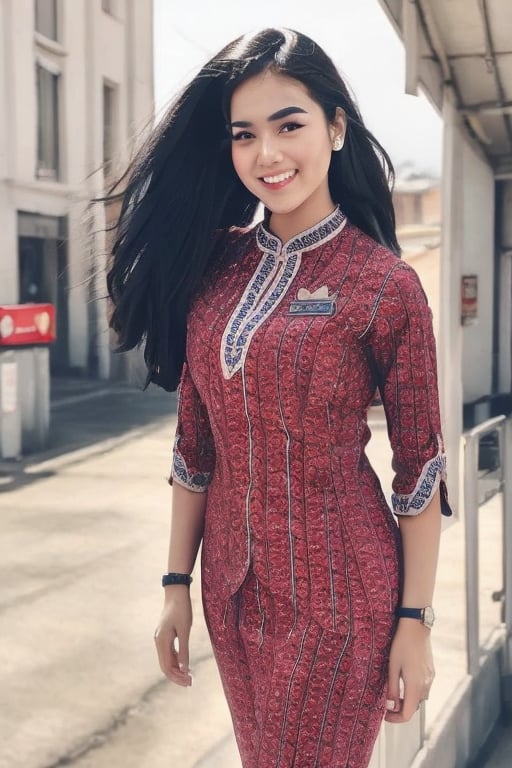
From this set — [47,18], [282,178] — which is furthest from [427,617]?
[47,18]

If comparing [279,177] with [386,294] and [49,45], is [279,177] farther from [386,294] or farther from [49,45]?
[49,45]

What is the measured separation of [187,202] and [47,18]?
12.7 m

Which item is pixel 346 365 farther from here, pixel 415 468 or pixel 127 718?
pixel 127 718

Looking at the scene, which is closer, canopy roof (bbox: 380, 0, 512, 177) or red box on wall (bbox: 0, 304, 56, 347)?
canopy roof (bbox: 380, 0, 512, 177)

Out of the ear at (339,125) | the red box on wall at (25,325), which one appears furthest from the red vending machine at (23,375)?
the ear at (339,125)

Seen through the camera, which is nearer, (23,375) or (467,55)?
(467,55)

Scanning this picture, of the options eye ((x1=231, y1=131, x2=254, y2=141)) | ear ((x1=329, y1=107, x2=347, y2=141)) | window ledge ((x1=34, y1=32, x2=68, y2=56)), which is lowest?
eye ((x1=231, y1=131, x2=254, y2=141))

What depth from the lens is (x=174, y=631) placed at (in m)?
1.60

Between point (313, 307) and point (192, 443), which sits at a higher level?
point (313, 307)

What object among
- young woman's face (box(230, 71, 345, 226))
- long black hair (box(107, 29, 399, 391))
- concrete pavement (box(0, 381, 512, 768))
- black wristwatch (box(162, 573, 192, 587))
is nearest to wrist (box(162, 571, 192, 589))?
black wristwatch (box(162, 573, 192, 587))

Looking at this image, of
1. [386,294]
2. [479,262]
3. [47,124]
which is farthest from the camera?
[47,124]

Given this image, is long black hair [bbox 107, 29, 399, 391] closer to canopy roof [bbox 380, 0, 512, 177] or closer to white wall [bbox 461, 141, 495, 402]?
canopy roof [bbox 380, 0, 512, 177]

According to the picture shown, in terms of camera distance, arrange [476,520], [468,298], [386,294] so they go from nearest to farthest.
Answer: [386,294] → [476,520] → [468,298]

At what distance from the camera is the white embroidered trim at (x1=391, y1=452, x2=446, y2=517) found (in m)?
1.42
